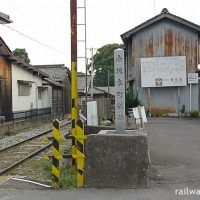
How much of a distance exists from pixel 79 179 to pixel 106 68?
68.7 m

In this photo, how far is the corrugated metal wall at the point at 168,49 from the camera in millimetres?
25438

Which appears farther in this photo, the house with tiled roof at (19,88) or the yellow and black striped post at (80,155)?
the house with tiled roof at (19,88)

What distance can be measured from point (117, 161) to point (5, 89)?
1582 cm

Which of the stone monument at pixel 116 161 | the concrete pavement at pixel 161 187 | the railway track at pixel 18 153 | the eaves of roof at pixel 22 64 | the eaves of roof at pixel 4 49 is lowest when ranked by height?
the railway track at pixel 18 153

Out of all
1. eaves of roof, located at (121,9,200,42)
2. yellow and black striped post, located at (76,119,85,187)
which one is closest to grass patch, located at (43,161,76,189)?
yellow and black striped post, located at (76,119,85,187)

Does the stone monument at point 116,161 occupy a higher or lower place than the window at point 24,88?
lower

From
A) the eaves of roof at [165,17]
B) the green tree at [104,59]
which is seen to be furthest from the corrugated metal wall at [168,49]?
the green tree at [104,59]

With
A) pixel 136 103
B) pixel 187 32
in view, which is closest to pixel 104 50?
pixel 187 32

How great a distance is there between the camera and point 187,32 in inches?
1006

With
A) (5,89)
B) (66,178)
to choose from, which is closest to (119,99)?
(66,178)

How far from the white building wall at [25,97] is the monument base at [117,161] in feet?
53.9

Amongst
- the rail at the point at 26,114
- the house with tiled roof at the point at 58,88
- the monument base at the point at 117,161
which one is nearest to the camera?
the monument base at the point at 117,161

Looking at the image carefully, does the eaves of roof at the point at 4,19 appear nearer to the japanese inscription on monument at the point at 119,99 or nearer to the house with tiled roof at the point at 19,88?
the house with tiled roof at the point at 19,88

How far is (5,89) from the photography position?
21188 mm
